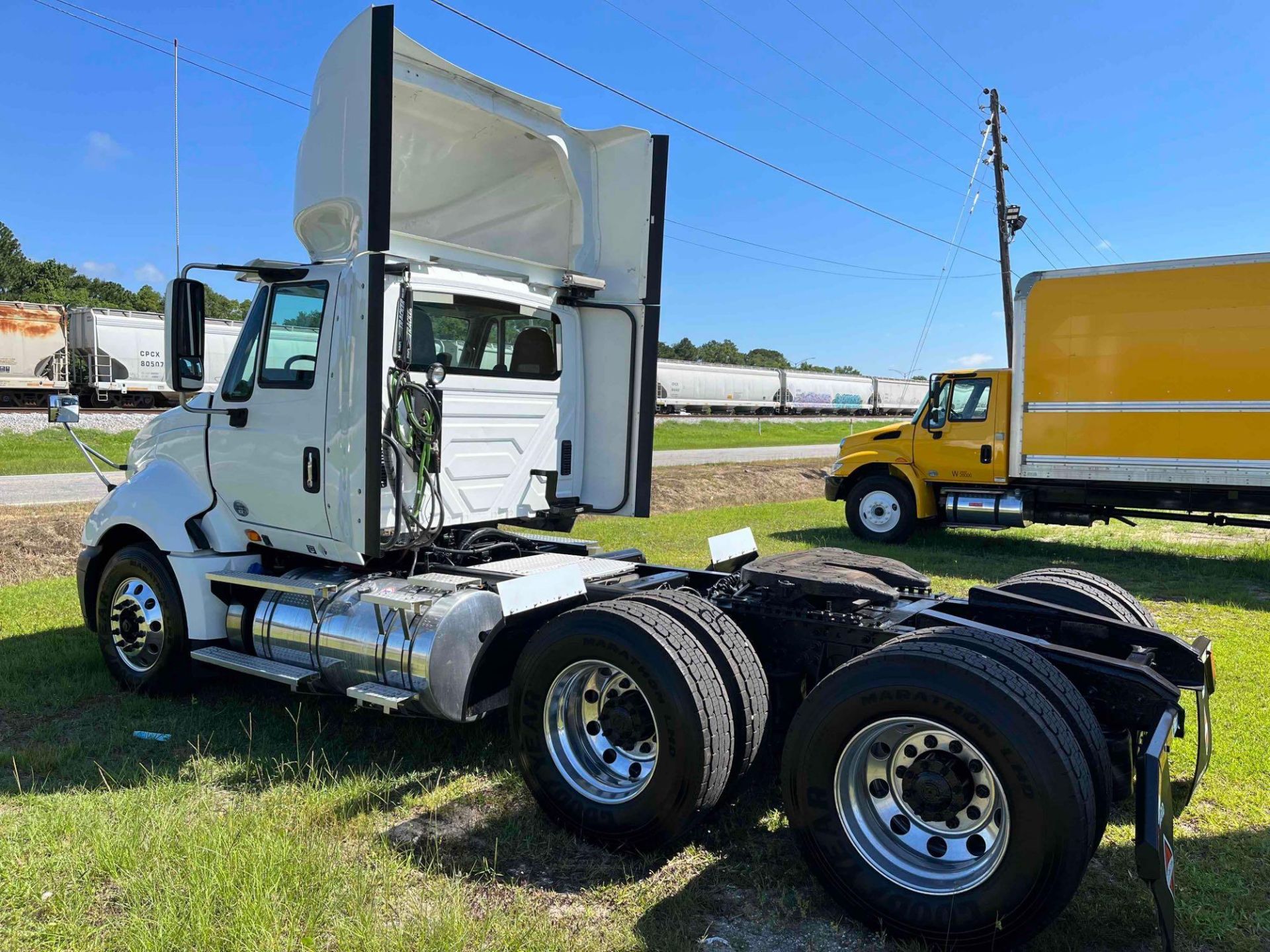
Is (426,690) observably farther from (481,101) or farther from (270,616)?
(481,101)

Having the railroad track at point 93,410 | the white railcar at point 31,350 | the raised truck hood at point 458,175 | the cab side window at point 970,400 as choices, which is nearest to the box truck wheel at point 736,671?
the raised truck hood at point 458,175

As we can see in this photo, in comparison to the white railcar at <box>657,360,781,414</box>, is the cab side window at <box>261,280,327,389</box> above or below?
below

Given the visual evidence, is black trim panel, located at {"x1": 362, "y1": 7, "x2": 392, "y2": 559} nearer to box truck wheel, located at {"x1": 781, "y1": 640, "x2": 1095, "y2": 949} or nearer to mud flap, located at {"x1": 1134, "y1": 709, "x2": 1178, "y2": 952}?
box truck wheel, located at {"x1": 781, "y1": 640, "x2": 1095, "y2": 949}

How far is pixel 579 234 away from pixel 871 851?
165 inches

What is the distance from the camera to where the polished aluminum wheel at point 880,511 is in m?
13.2

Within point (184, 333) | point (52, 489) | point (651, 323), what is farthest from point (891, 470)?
point (52, 489)

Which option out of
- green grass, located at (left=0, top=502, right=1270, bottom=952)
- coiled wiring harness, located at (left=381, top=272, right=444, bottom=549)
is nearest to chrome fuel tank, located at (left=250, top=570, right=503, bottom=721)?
coiled wiring harness, located at (left=381, top=272, right=444, bottom=549)

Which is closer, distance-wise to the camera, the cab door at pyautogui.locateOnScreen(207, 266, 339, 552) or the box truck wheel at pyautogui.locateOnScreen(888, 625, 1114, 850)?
the box truck wheel at pyautogui.locateOnScreen(888, 625, 1114, 850)

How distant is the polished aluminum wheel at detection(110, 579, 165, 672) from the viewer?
18.3ft

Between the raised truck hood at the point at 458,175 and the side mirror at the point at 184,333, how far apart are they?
0.69 metres

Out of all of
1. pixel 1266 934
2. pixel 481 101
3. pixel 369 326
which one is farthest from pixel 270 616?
pixel 1266 934

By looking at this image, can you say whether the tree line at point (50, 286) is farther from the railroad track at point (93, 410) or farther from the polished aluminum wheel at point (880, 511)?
the polished aluminum wheel at point (880, 511)

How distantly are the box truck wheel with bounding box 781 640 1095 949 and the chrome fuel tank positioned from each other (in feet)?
5.78

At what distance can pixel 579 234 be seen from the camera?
5961 mm
